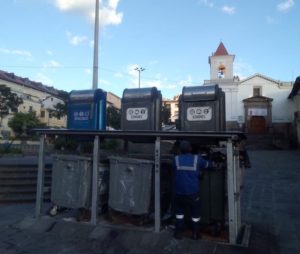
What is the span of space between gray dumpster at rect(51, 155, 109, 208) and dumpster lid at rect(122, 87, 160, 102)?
1.31m

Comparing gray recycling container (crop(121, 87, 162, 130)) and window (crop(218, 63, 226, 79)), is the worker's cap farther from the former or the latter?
window (crop(218, 63, 226, 79))

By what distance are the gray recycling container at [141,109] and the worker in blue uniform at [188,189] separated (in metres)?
1.19

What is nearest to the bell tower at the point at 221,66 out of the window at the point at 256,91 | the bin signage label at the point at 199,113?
the window at the point at 256,91

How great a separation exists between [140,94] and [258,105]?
126ft

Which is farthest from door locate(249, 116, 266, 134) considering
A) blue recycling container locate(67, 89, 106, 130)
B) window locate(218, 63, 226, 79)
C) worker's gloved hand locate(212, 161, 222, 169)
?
worker's gloved hand locate(212, 161, 222, 169)

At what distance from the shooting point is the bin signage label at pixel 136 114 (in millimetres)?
6922

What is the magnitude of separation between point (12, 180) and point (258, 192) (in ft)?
21.3

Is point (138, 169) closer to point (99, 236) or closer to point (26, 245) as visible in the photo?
point (99, 236)

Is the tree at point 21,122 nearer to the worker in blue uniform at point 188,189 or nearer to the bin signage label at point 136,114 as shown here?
the bin signage label at point 136,114

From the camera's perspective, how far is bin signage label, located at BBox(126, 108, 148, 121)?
273 inches

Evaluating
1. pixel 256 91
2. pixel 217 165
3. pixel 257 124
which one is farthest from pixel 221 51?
pixel 217 165

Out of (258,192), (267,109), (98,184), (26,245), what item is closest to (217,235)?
(98,184)

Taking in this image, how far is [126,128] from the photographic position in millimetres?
7066

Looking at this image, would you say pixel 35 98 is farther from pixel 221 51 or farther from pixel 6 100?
pixel 221 51
